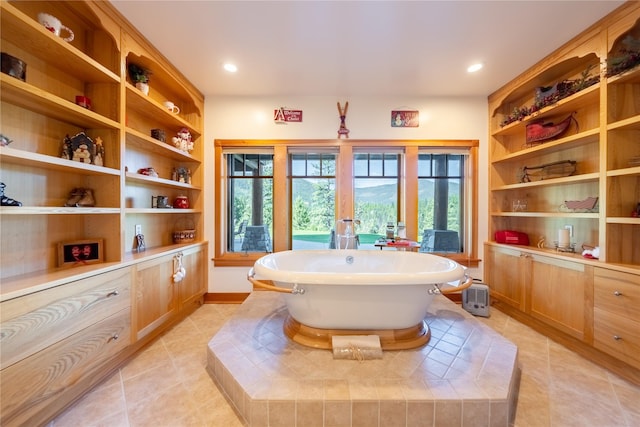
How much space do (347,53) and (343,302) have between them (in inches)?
83.7

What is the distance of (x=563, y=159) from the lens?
93.2 inches

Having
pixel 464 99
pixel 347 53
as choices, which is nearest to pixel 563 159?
pixel 464 99

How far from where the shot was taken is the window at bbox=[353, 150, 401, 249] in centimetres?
313

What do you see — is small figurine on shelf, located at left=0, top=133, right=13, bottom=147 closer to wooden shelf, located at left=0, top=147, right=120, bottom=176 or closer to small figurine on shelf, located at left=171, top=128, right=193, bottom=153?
wooden shelf, located at left=0, top=147, right=120, bottom=176

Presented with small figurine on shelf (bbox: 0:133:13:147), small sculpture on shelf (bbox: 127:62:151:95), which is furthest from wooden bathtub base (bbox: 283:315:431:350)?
small sculpture on shelf (bbox: 127:62:151:95)

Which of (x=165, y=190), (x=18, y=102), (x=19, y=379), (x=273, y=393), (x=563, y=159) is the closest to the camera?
(x=19, y=379)

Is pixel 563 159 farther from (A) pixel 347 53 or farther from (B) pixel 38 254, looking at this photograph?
(B) pixel 38 254

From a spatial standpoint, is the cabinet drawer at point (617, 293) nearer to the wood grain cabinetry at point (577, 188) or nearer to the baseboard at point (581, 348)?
the wood grain cabinetry at point (577, 188)

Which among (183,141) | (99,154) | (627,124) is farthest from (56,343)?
(627,124)

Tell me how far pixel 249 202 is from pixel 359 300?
2079 mm

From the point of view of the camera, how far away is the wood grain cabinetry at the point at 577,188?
68.2 inches

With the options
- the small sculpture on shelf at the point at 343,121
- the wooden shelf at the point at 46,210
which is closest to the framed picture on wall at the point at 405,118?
the small sculpture on shelf at the point at 343,121

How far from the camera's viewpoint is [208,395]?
1.46m

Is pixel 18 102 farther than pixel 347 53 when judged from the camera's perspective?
No
